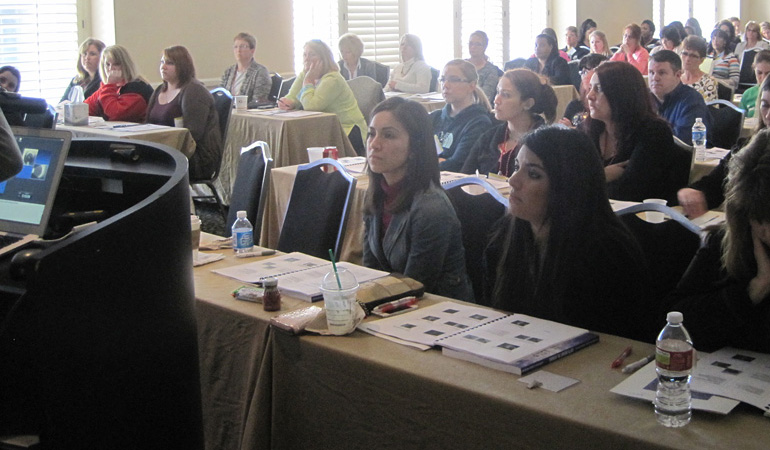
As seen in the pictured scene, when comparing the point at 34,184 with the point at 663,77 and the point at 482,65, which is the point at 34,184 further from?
the point at 482,65

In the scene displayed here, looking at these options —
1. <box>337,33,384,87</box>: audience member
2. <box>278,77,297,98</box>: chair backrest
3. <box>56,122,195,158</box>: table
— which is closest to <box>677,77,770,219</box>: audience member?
<box>56,122,195,158</box>: table

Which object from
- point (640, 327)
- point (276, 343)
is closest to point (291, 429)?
point (276, 343)

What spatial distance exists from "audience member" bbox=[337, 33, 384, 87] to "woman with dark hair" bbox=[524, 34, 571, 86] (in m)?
2.26

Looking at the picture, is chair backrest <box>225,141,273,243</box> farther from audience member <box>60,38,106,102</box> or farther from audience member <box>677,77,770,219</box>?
audience member <box>60,38,106,102</box>

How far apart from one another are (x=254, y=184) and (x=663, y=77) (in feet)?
9.32

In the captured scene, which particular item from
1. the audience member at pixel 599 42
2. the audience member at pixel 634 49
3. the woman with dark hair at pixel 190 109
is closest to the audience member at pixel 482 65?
the audience member at pixel 634 49

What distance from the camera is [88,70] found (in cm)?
743

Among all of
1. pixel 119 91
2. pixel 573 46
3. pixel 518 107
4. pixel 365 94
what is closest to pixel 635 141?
pixel 518 107

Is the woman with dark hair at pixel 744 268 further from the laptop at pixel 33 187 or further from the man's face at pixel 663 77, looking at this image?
the man's face at pixel 663 77

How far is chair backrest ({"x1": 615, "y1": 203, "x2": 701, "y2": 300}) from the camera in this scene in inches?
93.4

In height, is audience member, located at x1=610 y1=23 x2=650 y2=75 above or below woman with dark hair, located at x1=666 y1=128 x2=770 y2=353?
above

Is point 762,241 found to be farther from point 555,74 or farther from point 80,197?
point 555,74

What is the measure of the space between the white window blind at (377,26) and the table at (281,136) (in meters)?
3.95

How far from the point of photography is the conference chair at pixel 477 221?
311cm
